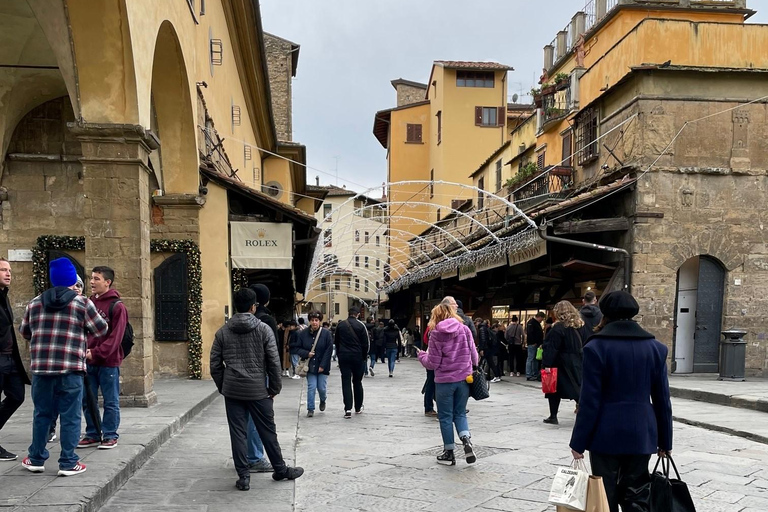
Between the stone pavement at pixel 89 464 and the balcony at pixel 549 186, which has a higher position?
the balcony at pixel 549 186

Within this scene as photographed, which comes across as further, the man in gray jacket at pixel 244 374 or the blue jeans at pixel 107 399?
the blue jeans at pixel 107 399

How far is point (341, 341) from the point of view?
9.89m

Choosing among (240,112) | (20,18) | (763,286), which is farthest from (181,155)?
(763,286)

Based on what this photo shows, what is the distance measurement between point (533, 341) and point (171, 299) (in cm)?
841

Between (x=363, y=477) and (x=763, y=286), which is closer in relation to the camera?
(x=363, y=477)

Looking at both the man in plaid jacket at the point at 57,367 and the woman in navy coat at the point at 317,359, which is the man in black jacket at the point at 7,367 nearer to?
the man in plaid jacket at the point at 57,367

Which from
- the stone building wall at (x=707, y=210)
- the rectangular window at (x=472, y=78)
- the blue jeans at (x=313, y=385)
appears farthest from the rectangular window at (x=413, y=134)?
the blue jeans at (x=313, y=385)

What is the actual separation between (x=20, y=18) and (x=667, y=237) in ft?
43.3

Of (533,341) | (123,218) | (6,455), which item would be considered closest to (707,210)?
(533,341)

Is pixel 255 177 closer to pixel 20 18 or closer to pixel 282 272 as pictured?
pixel 282 272

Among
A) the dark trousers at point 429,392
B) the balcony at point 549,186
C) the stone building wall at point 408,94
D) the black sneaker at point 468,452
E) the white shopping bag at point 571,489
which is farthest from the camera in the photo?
the stone building wall at point 408,94

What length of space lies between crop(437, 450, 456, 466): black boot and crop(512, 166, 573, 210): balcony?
475 inches

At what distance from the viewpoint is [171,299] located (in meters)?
13.0

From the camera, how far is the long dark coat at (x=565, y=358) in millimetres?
8477
